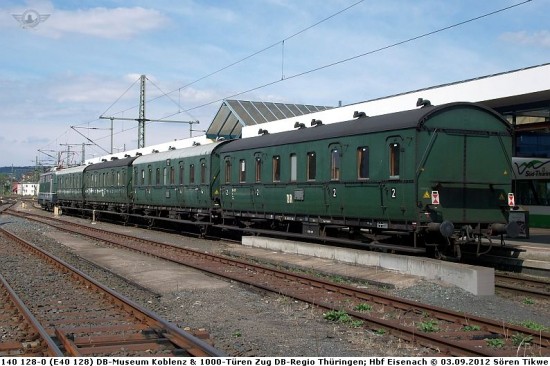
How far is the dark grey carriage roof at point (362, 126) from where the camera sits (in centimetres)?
1274

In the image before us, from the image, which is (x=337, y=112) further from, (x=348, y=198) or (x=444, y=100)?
(x=348, y=198)

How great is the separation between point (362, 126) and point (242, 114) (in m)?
21.2

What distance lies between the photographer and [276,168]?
17922mm

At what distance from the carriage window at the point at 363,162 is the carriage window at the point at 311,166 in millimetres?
2022

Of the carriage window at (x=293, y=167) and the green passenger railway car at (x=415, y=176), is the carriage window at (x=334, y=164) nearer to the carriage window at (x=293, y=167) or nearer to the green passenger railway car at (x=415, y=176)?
the green passenger railway car at (x=415, y=176)

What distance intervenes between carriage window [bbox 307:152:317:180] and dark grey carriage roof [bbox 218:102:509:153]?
467 millimetres

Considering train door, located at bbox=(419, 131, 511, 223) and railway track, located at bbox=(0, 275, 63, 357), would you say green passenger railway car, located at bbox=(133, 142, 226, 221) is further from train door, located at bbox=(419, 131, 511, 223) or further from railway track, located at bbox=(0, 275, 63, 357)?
railway track, located at bbox=(0, 275, 63, 357)

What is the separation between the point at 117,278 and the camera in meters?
13.1

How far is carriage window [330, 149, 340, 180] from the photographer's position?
14961 millimetres

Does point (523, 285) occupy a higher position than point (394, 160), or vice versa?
point (394, 160)

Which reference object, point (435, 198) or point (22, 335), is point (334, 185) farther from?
point (22, 335)

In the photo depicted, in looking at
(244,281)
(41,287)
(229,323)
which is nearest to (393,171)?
(244,281)

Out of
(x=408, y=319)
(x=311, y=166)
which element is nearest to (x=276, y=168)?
(x=311, y=166)

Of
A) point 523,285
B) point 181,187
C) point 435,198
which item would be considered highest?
point 181,187
